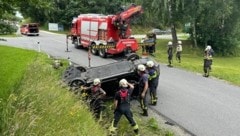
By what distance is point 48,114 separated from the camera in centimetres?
898

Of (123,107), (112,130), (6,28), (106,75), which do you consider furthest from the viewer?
(106,75)

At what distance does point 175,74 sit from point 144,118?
7.60 meters

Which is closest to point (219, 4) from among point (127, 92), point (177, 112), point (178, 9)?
point (178, 9)

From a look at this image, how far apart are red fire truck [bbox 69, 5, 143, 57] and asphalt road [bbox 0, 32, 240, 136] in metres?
5.53

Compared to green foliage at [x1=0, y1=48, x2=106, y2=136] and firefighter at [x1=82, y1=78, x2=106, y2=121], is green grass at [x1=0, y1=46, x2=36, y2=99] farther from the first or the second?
firefighter at [x1=82, y1=78, x2=106, y2=121]

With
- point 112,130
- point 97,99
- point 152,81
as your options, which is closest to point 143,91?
point 152,81

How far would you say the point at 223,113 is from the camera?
12.9 meters

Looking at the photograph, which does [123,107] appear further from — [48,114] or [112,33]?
[112,33]

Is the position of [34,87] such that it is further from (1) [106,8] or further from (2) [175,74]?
(1) [106,8]

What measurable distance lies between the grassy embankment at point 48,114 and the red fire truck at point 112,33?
10.6 metres

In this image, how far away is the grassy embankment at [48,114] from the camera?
7730mm

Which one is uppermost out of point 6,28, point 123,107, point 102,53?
point 6,28

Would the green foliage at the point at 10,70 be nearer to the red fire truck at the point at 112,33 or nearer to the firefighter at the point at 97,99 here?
the firefighter at the point at 97,99

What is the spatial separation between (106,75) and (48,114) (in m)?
5.73
